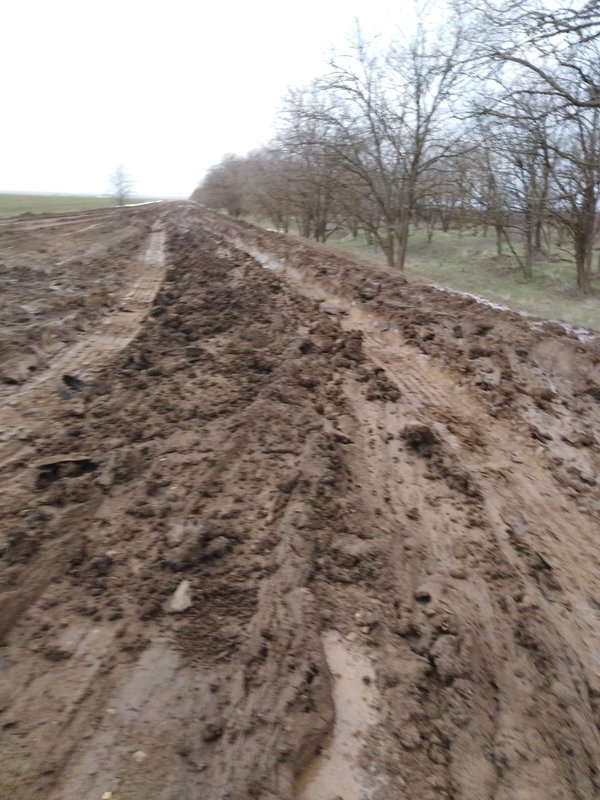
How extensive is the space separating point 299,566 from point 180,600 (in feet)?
2.51

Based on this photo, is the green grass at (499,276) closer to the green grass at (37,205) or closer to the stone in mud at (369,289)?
the stone in mud at (369,289)

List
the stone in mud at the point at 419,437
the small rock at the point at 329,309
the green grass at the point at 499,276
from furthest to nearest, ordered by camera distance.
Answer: the green grass at the point at 499,276, the small rock at the point at 329,309, the stone in mud at the point at 419,437

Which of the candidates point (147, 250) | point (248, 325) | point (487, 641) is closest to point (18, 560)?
point (487, 641)

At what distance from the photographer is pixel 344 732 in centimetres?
279

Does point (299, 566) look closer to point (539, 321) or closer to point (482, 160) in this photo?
point (539, 321)

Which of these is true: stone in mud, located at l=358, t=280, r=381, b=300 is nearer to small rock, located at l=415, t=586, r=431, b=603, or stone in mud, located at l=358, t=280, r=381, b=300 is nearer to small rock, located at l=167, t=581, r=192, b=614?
small rock, located at l=415, t=586, r=431, b=603

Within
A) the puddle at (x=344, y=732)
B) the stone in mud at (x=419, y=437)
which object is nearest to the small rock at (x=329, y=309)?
the stone in mud at (x=419, y=437)

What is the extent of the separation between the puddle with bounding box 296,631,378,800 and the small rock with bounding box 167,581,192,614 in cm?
79

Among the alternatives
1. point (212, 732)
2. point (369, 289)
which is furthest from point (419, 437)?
point (369, 289)

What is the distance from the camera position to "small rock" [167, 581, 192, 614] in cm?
323

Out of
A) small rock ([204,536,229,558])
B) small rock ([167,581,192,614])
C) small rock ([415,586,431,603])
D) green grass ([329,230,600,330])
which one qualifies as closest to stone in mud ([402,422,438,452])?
small rock ([415,586,431,603])

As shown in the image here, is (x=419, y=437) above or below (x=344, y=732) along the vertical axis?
above

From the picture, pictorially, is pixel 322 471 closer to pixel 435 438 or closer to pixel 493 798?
pixel 435 438

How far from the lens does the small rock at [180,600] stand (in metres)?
3.23
